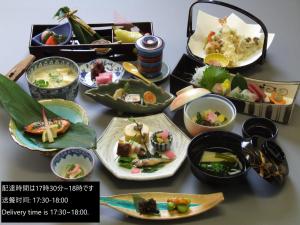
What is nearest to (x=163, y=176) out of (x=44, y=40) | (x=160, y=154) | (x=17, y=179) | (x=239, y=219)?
(x=160, y=154)

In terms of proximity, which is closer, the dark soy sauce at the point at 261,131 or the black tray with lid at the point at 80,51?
the dark soy sauce at the point at 261,131

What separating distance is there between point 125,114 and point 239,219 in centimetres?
42

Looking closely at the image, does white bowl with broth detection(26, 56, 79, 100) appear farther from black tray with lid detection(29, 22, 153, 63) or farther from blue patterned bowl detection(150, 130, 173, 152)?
blue patterned bowl detection(150, 130, 173, 152)

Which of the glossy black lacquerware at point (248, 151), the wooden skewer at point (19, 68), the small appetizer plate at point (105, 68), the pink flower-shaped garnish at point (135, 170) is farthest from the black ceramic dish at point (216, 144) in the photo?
the wooden skewer at point (19, 68)

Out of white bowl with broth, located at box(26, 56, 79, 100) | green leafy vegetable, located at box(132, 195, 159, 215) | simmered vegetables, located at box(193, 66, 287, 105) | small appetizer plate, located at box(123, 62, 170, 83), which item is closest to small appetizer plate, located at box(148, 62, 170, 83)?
small appetizer plate, located at box(123, 62, 170, 83)

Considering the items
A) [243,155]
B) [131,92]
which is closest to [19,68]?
[131,92]

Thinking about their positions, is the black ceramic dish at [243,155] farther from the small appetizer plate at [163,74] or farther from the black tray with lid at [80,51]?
the black tray with lid at [80,51]

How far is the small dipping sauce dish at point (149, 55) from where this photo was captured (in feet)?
4.19

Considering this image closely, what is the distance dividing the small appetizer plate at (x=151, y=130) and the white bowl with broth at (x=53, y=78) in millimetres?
155

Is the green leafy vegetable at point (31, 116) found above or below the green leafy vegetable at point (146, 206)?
above

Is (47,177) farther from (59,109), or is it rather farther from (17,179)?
(59,109)

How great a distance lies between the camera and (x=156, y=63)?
4.27ft

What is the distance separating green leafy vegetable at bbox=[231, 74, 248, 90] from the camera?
1.23 meters

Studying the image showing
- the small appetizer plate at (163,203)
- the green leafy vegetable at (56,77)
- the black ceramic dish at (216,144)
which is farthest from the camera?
the green leafy vegetable at (56,77)
